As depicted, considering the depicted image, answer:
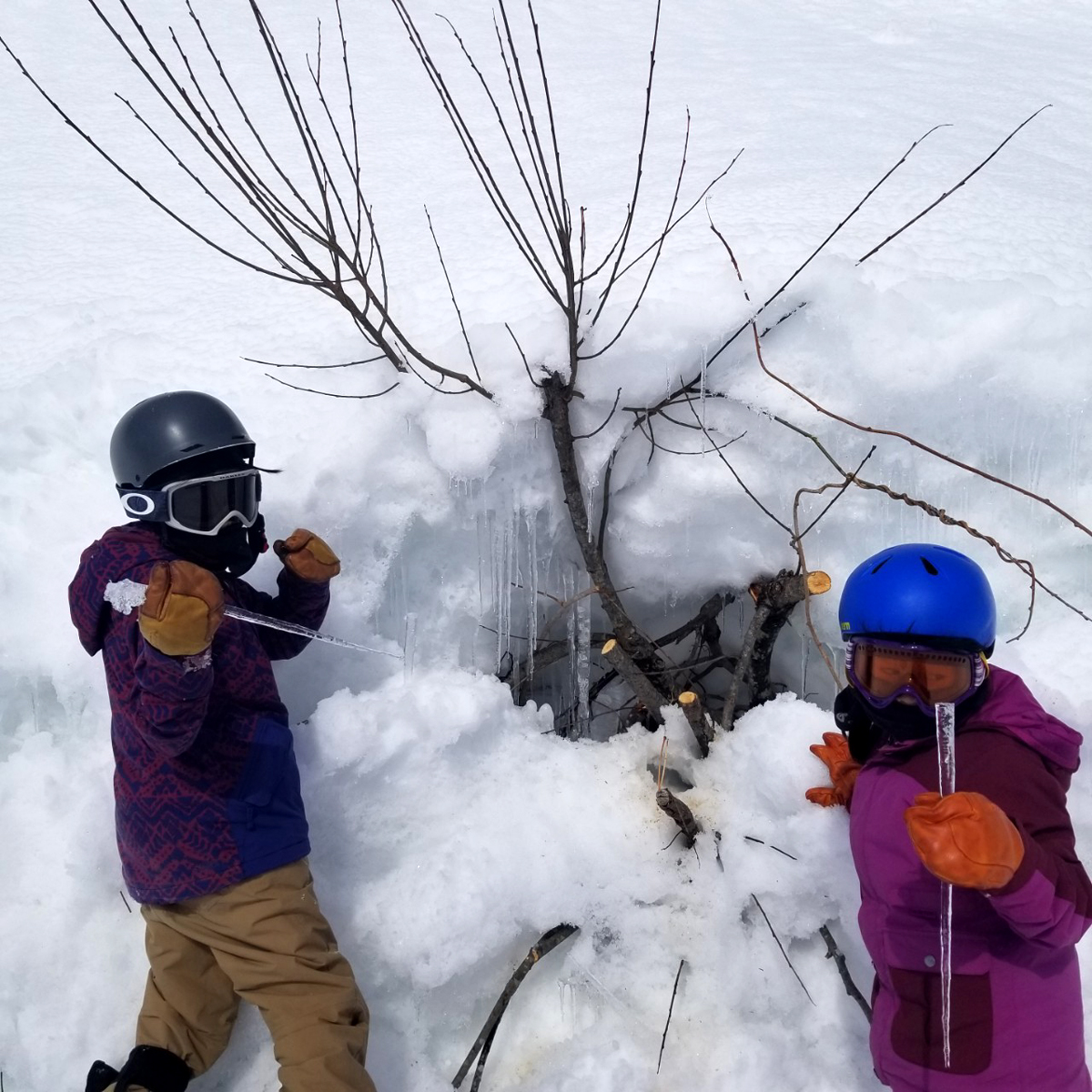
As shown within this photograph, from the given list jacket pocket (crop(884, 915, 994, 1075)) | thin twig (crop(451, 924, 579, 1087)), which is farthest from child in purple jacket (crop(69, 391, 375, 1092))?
jacket pocket (crop(884, 915, 994, 1075))

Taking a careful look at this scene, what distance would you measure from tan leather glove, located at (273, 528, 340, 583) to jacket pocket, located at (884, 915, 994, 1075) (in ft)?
4.85

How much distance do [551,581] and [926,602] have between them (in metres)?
1.34

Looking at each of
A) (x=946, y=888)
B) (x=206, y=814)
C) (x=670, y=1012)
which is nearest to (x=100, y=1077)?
(x=206, y=814)

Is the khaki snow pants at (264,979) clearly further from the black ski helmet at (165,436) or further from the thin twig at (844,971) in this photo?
the thin twig at (844,971)

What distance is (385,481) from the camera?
240 centimetres

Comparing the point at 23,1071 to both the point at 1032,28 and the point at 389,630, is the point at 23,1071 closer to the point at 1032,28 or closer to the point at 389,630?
the point at 389,630

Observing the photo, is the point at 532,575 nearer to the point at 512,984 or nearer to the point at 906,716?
the point at 512,984

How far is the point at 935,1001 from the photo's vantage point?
156 centimetres

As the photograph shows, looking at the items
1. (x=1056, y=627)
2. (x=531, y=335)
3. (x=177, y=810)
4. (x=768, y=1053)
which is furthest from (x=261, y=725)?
(x=1056, y=627)

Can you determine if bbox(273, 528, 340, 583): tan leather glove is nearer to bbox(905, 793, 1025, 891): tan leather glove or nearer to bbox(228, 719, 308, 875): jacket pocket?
bbox(228, 719, 308, 875): jacket pocket

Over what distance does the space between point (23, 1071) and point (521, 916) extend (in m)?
1.22

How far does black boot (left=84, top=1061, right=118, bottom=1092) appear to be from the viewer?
1.82m

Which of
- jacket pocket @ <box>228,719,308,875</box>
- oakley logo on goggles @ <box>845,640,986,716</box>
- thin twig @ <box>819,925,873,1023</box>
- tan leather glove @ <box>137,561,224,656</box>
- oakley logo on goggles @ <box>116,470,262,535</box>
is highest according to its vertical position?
oakley logo on goggles @ <box>116,470,262,535</box>

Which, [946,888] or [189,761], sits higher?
[189,761]
